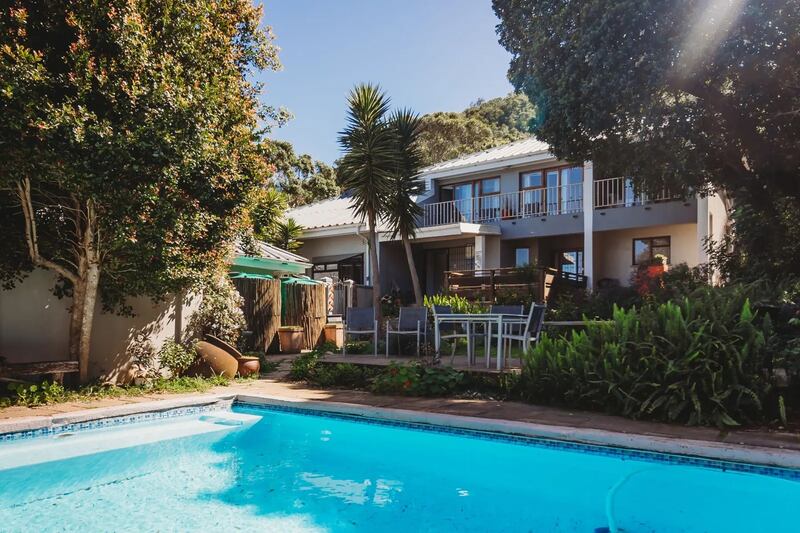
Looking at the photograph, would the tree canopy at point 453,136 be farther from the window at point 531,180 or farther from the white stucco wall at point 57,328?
the white stucco wall at point 57,328

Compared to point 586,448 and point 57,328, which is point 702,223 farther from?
point 57,328

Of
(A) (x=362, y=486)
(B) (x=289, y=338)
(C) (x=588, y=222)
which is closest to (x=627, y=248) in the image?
(C) (x=588, y=222)

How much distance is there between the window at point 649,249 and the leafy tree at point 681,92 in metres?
5.67

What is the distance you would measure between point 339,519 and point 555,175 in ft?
55.7

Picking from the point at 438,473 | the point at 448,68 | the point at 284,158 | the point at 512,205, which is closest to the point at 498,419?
the point at 438,473

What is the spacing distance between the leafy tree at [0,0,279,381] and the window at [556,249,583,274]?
1403 cm

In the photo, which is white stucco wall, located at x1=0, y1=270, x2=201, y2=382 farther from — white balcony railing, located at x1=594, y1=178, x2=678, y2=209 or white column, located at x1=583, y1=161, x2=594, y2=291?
white balcony railing, located at x1=594, y1=178, x2=678, y2=209

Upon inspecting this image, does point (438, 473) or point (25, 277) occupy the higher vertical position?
point (25, 277)

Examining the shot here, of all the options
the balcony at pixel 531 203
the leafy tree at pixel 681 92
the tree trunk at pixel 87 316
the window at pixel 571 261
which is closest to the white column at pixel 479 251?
the balcony at pixel 531 203

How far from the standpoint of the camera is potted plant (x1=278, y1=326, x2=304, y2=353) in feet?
44.1

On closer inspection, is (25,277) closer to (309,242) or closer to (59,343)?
(59,343)

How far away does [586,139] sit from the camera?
34.8 feet

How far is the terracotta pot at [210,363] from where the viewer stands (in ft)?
30.4

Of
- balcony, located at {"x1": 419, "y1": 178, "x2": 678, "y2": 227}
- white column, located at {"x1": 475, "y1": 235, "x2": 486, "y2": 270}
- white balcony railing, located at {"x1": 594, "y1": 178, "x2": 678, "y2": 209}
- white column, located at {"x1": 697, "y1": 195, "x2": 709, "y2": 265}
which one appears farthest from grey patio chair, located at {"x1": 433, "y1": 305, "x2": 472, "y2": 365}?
white balcony railing, located at {"x1": 594, "y1": 178, "x2": 678, "y2": 209}
